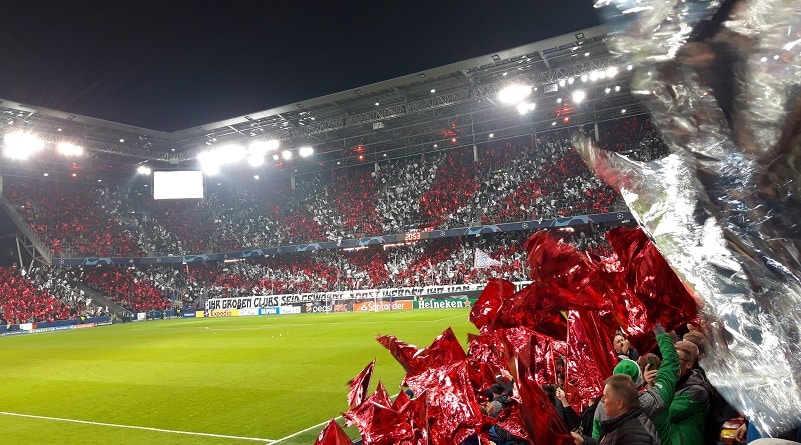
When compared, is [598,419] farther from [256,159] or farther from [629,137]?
[256,159]

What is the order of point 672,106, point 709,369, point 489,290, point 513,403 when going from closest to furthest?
1. point 672,106
2. point 709,369
3. point 513,403
4. point 489,290

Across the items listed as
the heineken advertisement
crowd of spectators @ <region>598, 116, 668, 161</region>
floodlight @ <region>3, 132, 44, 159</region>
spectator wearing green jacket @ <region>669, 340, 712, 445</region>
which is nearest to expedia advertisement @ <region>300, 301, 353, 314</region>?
the heineken advertisement

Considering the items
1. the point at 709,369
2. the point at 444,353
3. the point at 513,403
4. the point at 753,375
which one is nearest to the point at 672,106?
the point at 753,375

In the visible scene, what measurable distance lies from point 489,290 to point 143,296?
116 ft

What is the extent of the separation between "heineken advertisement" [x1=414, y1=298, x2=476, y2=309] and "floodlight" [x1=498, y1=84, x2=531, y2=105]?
9.78 metres

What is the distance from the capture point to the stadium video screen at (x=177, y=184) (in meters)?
34.4

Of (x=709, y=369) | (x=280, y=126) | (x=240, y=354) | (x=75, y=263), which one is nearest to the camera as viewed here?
(x=709, y=369)

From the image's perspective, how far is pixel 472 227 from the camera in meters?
31.9

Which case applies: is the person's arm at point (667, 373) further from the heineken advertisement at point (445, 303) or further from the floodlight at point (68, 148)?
the floodlight at point (68, 148)

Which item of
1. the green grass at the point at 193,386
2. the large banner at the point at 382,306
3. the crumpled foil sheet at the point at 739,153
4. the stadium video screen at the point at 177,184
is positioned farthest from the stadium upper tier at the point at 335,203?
the crumpled foil sheet at the point at 739,153

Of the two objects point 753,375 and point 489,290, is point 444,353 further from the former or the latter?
point 753,375

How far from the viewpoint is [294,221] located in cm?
4012

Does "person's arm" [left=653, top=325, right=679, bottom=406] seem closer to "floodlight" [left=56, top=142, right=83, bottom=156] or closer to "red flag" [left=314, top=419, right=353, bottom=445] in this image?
"red flag" [left=314, top=419, right=353, bottom=445]

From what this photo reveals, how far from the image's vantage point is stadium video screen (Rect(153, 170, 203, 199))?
3444 cm
